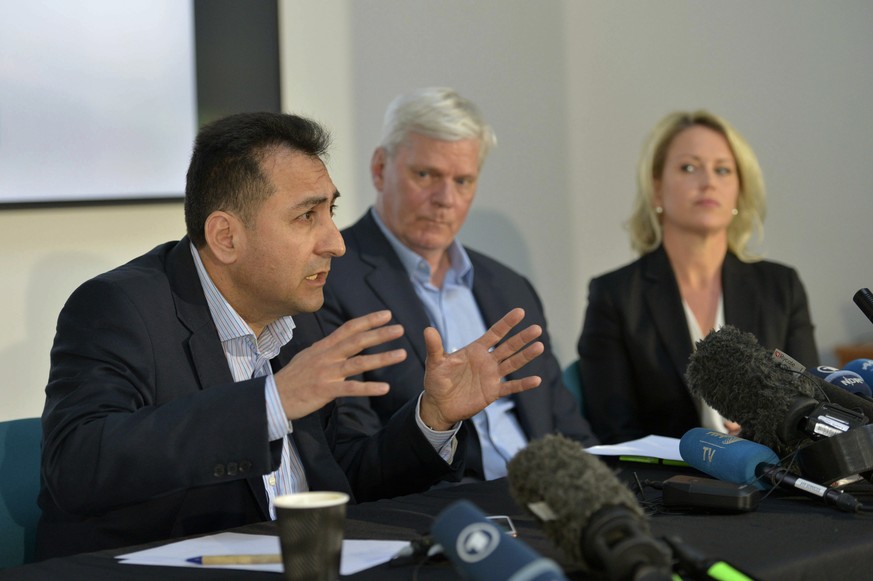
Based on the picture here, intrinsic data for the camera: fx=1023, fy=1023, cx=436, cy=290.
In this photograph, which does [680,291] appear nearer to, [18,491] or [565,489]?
[18,491]

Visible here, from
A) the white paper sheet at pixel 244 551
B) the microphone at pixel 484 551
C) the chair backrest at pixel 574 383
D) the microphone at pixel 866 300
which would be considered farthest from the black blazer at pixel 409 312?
the microphone at pixel 484 551

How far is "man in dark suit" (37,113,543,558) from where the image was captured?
157cm

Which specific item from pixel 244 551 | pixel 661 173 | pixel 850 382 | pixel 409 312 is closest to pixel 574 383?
pixel 409 312

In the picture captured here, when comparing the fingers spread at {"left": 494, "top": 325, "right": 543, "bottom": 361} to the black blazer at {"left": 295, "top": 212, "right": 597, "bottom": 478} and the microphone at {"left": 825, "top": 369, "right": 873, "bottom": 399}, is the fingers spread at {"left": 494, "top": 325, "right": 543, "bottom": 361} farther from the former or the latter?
the black blazer at {"left": 295, "top": 212, "right": 597, "bottom": 478}

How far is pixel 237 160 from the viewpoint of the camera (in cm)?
201

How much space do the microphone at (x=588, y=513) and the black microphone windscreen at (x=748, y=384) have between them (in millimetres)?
583

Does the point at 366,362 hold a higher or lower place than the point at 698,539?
higher

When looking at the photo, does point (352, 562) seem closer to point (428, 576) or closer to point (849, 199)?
point (428, 576)

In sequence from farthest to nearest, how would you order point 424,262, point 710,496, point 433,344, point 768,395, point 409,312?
point 424,262 < point 409,312 < point 433,344 < point 768,395 < point 710,496

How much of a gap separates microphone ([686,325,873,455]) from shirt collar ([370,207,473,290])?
4.29 ft

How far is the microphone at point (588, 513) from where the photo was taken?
1.07 m

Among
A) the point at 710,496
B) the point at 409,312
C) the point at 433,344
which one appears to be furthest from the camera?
the point at 409,312

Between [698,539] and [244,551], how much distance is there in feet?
2.04

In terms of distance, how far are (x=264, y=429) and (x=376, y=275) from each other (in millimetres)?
1365
